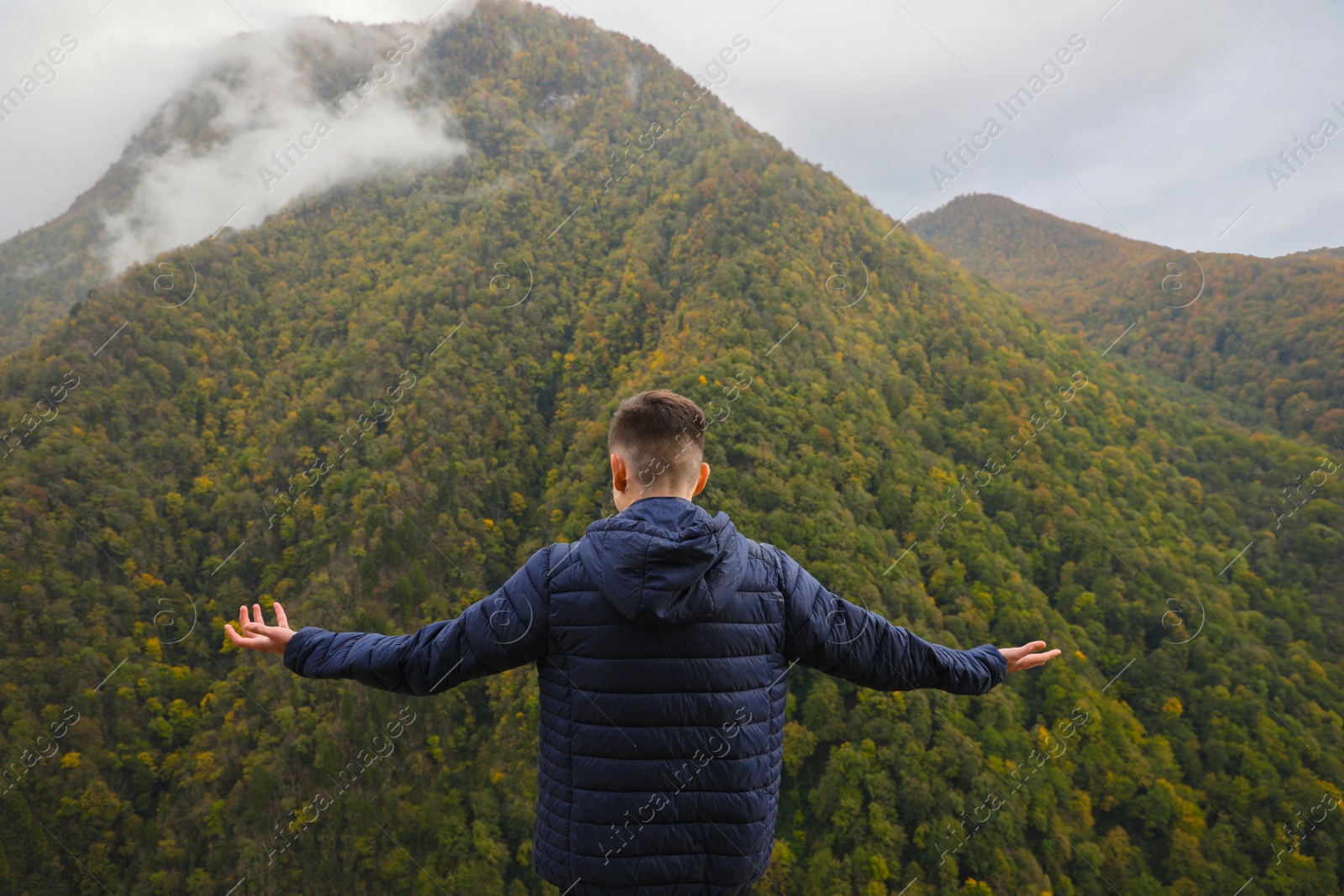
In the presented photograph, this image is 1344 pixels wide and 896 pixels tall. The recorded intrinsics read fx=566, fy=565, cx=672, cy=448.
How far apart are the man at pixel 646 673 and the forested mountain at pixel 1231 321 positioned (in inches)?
2527

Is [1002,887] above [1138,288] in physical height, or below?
below

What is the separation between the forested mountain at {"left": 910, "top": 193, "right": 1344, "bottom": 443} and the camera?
191ft

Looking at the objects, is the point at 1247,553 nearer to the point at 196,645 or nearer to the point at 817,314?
the point at 817,314

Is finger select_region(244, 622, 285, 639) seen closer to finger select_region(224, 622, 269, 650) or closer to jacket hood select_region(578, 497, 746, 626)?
finger select_region(224, 622, 269, 650)

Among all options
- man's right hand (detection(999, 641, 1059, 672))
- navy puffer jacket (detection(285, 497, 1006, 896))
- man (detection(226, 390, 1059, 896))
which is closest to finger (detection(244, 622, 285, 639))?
man (detection(226, 390, 1059, 896))

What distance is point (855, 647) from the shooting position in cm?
212

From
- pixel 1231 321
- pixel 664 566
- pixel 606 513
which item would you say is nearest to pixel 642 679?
pixel 664 566

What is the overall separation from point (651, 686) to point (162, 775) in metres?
48.9

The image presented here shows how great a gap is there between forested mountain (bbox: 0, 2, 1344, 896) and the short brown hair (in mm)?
25803

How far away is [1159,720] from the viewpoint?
3662 centimetres

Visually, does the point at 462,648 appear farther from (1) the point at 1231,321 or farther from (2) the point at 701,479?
(1) the point at 1231,321

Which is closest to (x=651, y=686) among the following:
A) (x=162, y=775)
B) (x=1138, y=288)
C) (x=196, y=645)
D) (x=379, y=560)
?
(x=379, y=560)

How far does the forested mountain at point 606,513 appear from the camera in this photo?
32344 millimetres

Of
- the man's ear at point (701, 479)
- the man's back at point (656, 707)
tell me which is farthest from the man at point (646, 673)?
the man's ear at point (701, 479)
